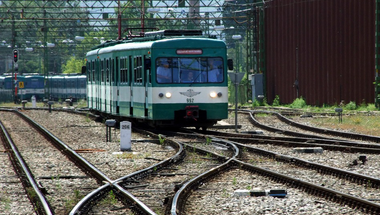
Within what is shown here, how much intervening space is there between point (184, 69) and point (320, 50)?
1873cm

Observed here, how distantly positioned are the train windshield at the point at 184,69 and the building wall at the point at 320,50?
14625 millimetres

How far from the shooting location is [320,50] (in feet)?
127

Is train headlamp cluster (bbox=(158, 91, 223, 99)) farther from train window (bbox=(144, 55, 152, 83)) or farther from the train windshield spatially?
train window (bbox=(144, 55, 152, 83))

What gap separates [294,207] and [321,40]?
3084 cm

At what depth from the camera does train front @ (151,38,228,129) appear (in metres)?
21.4

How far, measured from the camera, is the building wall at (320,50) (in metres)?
34.6

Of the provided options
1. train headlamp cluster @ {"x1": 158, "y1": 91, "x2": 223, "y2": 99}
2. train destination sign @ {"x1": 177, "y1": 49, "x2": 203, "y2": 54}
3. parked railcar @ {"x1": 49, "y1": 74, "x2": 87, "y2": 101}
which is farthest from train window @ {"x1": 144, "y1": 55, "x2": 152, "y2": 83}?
parked railcar @ {"x1": 49, "y1": 74, "x2": 87, "y2": 101}

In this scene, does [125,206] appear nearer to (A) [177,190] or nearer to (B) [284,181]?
(A) [177,190]

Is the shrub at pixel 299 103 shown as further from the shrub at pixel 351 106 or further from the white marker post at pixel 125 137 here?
the white marker post at pixel 125 137

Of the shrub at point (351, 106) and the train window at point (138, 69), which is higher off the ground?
the train window at point (138, 69)

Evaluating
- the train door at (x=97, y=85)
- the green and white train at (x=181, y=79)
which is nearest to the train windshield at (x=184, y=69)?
the green and white train at (x=181, y=79)

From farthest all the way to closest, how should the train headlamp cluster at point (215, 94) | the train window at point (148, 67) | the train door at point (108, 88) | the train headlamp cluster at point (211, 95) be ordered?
the train door at point (108, 88)
the train headlamp cluster at point (215, 94)
the train headlamp cluster at point (211, 95)
the train window at point (148, 67)

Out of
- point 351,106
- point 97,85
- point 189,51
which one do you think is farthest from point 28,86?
point 189,51

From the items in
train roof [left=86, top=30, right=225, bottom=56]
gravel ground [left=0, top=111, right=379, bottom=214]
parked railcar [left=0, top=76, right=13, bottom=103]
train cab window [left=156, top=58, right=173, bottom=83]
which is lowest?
gravel ground [left=0, top=111, right=379, bottom=214]
